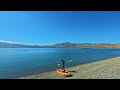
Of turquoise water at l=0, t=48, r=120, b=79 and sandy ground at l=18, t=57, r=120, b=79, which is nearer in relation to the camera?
sandy ground at l=18, t=57, r=120, b=79

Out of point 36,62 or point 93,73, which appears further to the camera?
point 36,62

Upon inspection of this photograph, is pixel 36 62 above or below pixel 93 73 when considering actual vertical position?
above

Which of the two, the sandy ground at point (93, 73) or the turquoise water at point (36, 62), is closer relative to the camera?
the sandy ground at point (93, 73)
